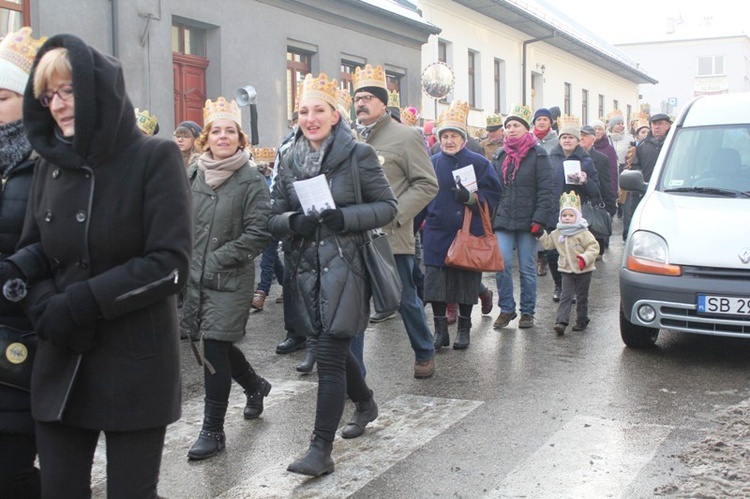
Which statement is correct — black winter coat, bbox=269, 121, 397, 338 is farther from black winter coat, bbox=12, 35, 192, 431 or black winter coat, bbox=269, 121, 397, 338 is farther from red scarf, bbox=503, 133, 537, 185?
red scarf, bbox=503, 133, 537, 185

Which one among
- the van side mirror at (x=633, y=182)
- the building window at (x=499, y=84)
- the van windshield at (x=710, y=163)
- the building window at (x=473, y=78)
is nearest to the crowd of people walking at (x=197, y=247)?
the van side mirror at (x=633, y=182)

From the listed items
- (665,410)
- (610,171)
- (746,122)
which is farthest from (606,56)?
(665,410)

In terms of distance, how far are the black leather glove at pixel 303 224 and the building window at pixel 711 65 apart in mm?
76329

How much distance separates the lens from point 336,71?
19.9 meters

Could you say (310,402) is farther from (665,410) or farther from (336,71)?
(336,71)

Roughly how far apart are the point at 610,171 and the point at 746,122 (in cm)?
366

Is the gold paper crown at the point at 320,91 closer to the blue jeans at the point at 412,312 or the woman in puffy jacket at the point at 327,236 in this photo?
the woman in puffy jacket at the point at 327,236

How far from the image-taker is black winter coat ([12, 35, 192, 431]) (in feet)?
8.98

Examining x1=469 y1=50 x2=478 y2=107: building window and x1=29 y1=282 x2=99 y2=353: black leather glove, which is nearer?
x1=29 y1=282 x2=99 y2=353: black leather glove

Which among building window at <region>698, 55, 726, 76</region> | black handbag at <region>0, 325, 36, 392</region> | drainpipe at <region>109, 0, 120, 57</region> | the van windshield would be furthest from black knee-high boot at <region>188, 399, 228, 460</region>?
building window at <region>698, 55, 726, 76</region>

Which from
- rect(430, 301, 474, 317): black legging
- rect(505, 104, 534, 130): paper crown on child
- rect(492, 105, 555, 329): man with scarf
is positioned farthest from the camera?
rect(505, 104, 534, 130): paper crown on child

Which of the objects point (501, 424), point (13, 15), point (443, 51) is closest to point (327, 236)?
point (501, 424)

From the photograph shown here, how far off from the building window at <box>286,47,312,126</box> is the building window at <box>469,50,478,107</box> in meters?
10.7

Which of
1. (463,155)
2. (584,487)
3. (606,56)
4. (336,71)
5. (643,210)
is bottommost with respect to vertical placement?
(584,487)
